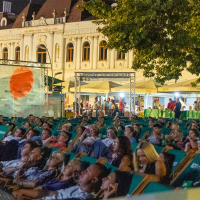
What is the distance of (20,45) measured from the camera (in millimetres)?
39656

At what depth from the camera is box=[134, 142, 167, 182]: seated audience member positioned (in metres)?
4.38

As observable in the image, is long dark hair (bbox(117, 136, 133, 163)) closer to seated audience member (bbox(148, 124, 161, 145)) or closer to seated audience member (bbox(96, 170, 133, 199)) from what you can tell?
seated audience member (bbox(96, 170, 133, 199))

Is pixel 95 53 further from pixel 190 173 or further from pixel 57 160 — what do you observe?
pixel 190 173

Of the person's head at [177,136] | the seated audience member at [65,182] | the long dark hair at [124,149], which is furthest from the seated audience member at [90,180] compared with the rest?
the person's head at [177,136]

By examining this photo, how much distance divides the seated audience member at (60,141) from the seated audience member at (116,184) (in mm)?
→ 3328

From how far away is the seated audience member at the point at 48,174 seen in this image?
4.99m

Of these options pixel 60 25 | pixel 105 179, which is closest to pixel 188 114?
pixel 105 179

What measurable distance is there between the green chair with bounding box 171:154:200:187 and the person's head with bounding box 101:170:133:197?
100 centimetres

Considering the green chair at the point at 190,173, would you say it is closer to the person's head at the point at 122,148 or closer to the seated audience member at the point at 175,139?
the person's head at the point at 122,148

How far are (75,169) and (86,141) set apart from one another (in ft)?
8.56

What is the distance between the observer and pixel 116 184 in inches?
150

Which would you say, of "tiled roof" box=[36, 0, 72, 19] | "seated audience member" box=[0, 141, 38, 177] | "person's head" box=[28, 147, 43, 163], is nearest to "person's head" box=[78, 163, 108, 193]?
"person's head" box=[28, 147, 43, 163]

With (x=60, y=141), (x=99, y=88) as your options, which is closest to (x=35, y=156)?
(x=60, y=141)

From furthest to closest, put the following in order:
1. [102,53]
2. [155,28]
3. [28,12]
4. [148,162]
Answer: [28,12], [102,53], [155,28], [148,162]
